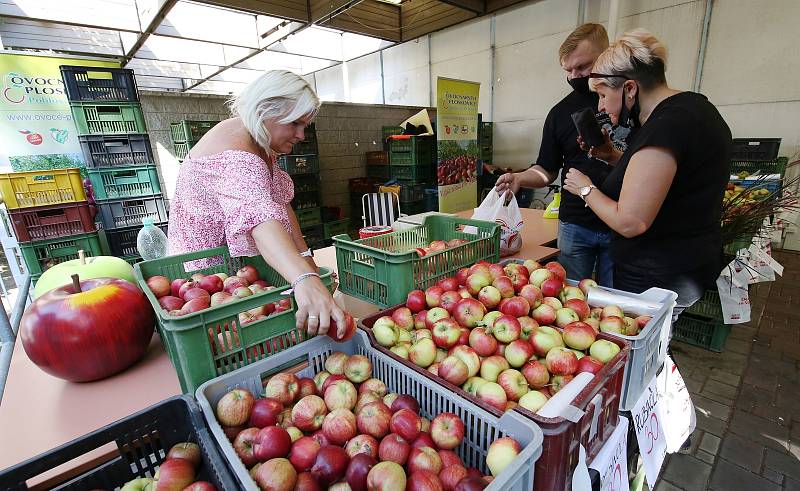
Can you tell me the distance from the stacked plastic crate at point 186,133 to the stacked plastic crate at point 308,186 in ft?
3.50

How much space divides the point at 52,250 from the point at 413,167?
439 centimetres

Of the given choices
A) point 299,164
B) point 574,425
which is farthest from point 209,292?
point 299,164

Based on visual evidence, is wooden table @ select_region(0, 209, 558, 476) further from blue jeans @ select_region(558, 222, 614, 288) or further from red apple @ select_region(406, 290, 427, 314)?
blue jeans @ select_region(558, 222, 614, 288)

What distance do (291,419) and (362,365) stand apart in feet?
0.68

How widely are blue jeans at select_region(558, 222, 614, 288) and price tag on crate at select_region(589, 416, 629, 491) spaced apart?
1247 mm

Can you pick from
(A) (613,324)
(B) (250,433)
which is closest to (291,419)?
(B) (250,433)

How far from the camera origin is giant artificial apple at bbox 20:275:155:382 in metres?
1.01

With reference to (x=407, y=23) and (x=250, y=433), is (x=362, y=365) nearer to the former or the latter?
(x=250, y=433)

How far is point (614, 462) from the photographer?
97cm

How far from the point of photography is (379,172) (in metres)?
7.10

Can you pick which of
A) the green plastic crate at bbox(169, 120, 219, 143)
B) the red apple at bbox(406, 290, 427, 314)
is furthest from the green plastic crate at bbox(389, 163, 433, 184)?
the red apple at bbox(406, 290, 427, 314)

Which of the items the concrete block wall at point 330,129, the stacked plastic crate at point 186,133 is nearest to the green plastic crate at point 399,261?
the stacked plastic crate at point 186,133

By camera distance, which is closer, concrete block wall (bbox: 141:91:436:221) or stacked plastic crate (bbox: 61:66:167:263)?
stacked plastic crate (bbox: 61:66:167:263)

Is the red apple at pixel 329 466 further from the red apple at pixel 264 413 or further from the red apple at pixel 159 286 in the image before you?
the red apple at pixel 159 286
